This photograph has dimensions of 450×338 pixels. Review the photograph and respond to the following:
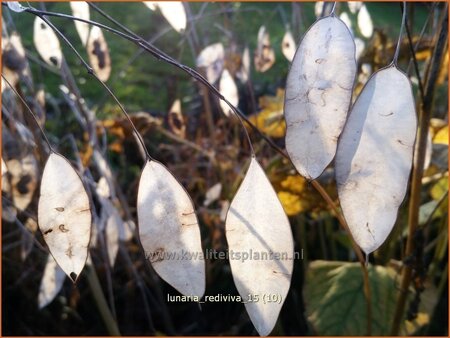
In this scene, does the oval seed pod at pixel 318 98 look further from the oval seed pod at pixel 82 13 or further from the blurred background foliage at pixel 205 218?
the oval seed pod at pixel 82 13

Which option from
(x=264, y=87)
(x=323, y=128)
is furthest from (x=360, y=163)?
(x=264, y=87)

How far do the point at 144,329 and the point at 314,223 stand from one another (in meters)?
0.36

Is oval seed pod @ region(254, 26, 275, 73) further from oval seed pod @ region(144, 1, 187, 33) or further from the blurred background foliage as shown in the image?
oval seed pod @ region(144, 1, 187, 33)

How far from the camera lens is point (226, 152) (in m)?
1.12

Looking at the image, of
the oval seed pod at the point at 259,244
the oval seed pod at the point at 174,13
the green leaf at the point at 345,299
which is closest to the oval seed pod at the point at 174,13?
the oval seed pod at the point at 174,13

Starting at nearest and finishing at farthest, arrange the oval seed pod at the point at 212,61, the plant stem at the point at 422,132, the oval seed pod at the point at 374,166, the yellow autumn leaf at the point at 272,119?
the oval seed pod at the point at 374,166 → the plant stem at the point at 422,132 → the oval seed pod at the point at 212,61 → the yellow autumn leaf at the point at 272,119

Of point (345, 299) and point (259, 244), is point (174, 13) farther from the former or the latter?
point (345, 299)

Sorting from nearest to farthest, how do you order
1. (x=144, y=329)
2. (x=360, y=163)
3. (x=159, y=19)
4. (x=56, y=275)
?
(x=360, y=163)
(x=56, y=275)
(x=144, y=329)
(x=159, y=19)

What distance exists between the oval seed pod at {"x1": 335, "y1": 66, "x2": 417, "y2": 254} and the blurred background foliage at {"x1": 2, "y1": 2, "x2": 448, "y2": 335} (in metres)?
0.29

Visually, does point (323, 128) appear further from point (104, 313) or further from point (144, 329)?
point (144, 329)

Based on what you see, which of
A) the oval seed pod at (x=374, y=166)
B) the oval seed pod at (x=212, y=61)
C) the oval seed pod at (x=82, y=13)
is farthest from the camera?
the oval seed pod at (x=212, y=61)

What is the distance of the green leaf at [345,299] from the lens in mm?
734

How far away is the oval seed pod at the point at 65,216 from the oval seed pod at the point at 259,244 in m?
0.09

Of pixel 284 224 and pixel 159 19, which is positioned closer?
pixel 284 224
